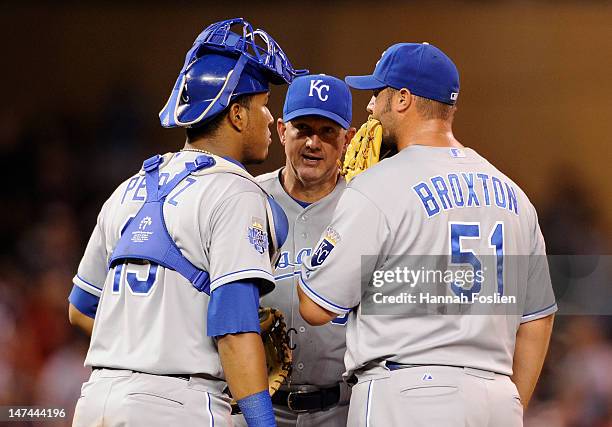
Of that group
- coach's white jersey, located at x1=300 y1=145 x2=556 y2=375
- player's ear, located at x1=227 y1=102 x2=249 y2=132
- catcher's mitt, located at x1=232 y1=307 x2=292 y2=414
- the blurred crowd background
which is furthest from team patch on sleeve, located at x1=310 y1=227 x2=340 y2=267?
the blurred crowd background

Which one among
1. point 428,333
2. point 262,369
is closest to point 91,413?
point 262,369

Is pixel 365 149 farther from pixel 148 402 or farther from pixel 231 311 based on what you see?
pixel 148 402

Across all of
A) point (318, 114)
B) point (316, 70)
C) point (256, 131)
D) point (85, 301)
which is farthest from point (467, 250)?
point (316, 70)

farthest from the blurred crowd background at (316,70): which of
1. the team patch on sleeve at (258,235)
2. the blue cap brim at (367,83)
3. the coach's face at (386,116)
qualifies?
the team patch on sleeve at (258,235)

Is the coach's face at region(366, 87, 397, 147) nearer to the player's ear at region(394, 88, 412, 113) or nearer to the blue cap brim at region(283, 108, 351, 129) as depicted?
the player's ear at region(394, 88, 412, 113)

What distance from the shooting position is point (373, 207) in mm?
2525

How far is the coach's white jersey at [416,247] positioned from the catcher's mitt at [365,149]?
20 centimetres

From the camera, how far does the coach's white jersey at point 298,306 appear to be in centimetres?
323

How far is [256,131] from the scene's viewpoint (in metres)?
2.63

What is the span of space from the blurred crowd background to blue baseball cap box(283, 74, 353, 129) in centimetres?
310

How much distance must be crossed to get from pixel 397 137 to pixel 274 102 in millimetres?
4237

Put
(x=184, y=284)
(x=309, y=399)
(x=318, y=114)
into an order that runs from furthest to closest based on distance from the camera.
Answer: (x=318, y=114) < (x=309, y=399) < (x=184, y=284)

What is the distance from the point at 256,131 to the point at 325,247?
0.42 metres

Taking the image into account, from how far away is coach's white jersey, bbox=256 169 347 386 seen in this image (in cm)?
323
